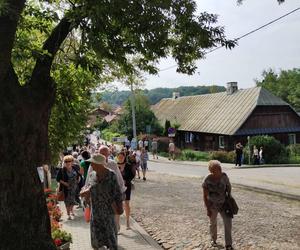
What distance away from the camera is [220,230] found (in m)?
10.1

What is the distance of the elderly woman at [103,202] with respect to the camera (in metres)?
7.20

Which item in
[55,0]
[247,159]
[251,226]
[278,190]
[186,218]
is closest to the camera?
[55,0]

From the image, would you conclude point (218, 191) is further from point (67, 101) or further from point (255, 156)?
point (255, 156)

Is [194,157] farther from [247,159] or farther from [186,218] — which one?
[186,218]

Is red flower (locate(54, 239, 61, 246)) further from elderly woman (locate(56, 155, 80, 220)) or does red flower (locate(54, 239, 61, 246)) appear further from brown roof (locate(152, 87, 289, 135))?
brown roof (locate(152, 87, 289, 135))

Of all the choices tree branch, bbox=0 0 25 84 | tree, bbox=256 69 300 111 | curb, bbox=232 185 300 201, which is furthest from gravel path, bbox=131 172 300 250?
tree, bbox=256 69 300 111

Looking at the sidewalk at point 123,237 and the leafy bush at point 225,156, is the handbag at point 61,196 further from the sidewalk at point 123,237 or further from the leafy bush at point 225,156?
the leafy bush at point 225,156

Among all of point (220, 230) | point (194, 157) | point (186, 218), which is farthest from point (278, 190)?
point (194, 157)

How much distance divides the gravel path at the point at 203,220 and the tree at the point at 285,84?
88.8 m

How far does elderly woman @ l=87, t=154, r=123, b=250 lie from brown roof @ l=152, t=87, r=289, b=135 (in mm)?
34770

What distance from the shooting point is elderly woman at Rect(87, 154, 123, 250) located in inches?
284

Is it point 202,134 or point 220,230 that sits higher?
point 202,134

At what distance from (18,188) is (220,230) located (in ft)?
15.5

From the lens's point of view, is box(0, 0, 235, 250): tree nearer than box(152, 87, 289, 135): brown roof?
Yes
